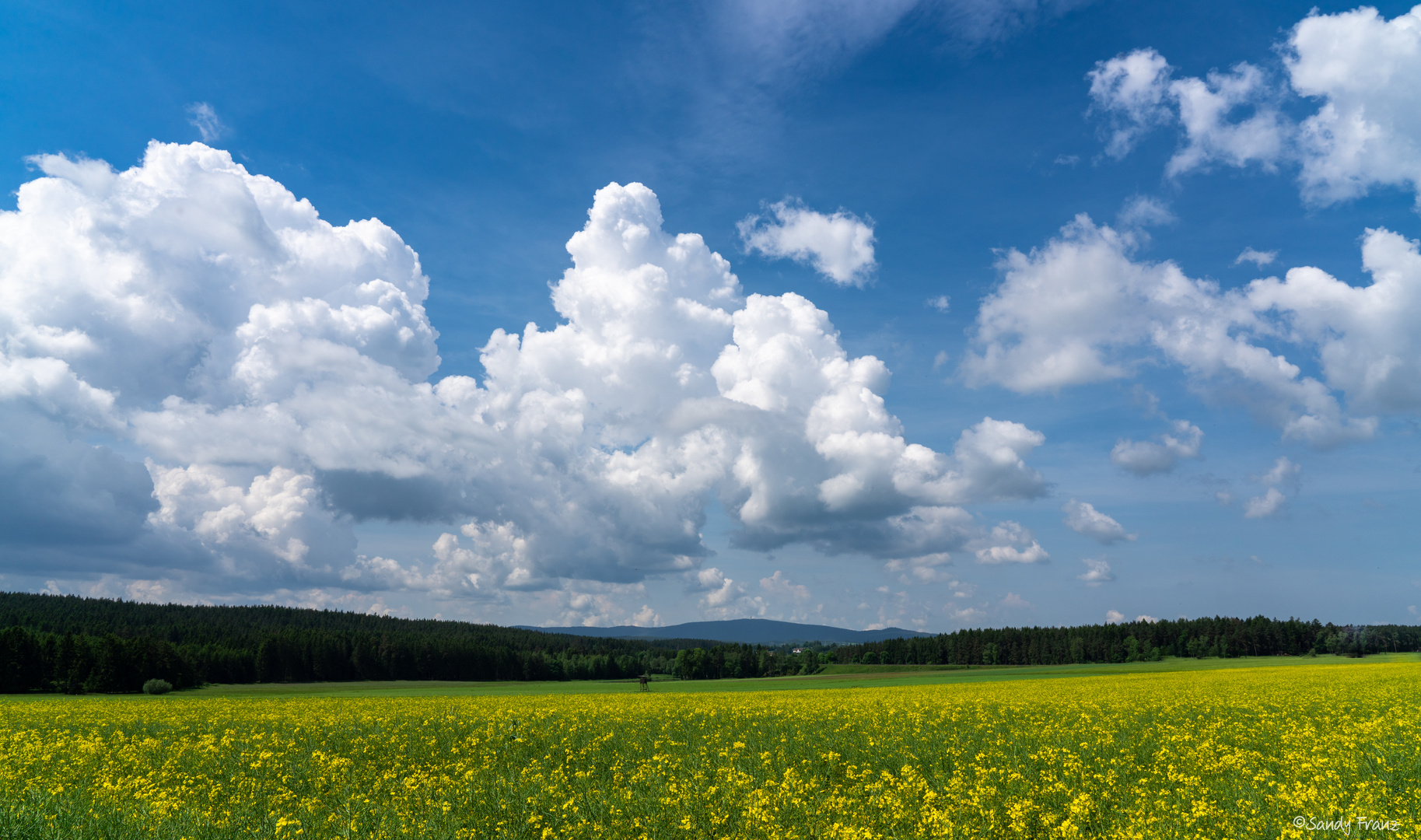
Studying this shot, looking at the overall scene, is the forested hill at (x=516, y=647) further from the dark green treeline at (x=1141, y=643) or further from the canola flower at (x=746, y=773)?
the canola flower at (x=746, y=773)

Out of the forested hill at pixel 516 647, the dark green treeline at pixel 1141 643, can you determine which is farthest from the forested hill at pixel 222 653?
the dark green treeline at pixel 1141 643

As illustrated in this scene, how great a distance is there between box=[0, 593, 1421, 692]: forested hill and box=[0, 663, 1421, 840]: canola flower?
106 meters

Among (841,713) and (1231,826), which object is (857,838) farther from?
(841,713)

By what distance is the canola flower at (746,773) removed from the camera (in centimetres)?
1207

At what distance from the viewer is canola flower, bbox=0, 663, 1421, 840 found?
39.6 ft

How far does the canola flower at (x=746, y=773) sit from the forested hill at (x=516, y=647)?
106415 millimetres

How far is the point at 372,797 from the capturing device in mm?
15617

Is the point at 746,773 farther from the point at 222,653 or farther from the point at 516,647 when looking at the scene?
the point at 516,647

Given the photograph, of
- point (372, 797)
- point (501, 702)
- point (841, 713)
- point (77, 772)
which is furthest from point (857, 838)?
point (501, 702)

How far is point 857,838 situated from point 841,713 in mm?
19263

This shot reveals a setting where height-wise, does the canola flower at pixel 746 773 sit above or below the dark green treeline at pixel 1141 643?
above

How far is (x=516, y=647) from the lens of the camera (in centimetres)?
18812

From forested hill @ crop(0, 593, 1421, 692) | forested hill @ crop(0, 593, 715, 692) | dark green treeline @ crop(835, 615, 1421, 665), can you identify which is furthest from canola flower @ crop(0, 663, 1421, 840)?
dark green treeline @ crop(835, 615, 1421, 665)

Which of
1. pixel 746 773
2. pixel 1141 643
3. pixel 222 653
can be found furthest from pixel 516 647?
pixel 746 773
